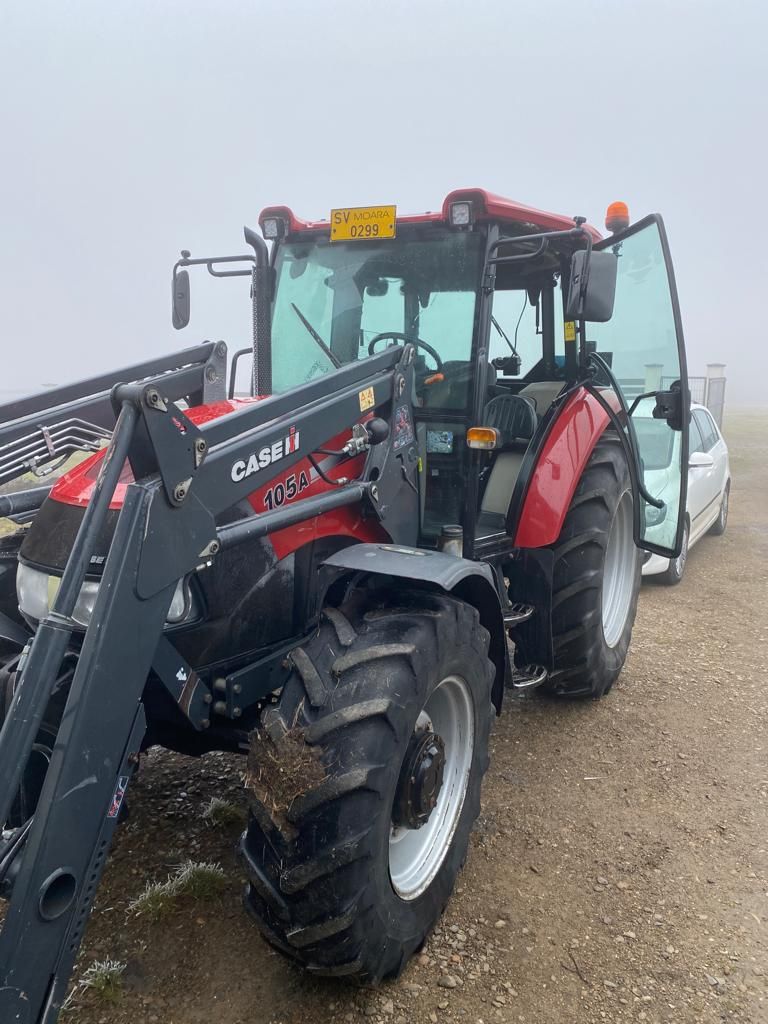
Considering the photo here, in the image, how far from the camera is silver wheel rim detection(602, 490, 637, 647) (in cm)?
467

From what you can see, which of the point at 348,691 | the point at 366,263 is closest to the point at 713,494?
the point at 366,263

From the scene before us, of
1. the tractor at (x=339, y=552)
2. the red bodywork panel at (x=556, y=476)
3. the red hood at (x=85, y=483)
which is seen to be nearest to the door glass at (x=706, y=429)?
the tractor at (x=339, y=552)

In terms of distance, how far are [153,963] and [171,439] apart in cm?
167

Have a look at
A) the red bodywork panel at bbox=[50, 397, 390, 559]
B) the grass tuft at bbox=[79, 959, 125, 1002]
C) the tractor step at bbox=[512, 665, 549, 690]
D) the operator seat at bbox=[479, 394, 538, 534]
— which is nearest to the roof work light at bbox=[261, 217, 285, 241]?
the red bodywork panel at bbox=[50, 397, 390, 559]

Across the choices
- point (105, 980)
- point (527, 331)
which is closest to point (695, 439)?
point (527, 331)

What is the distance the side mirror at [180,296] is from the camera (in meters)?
3.83

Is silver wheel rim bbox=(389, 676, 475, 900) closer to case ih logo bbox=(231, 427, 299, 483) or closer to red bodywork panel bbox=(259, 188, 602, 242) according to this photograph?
case ih logo bbox=(231, 427, 299, 483)

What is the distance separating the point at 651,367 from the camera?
168 inches

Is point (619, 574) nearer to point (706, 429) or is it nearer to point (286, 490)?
point (286, 490)

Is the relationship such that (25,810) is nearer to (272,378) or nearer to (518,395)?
(272,378)

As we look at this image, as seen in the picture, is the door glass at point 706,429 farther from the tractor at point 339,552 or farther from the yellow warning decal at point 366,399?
the yellow warning decal at point 366,399

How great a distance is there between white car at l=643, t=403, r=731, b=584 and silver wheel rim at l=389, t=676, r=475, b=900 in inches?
162

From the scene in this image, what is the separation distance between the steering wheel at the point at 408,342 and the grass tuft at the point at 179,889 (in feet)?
7.27

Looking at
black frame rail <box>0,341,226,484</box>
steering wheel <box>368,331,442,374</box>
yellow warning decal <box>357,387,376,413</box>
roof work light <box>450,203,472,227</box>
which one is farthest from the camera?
steering wheel <box>368,331,442,374</box>
